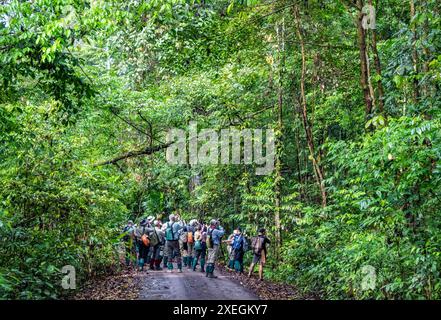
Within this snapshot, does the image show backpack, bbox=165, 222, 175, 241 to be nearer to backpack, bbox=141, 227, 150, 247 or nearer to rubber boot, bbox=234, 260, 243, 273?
backpack, bbox=141, 227, 150, 247

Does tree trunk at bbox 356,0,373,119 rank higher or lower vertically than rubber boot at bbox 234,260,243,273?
higher

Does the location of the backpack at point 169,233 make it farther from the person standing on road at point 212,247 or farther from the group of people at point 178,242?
the person standing on road at point 212,247

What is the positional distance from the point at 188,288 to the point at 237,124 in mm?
7406

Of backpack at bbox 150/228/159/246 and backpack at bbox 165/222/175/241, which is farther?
backpack at bbox 150/228/159/246

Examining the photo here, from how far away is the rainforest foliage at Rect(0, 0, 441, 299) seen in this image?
9.22m

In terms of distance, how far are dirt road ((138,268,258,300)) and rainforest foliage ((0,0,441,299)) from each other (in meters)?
1.60

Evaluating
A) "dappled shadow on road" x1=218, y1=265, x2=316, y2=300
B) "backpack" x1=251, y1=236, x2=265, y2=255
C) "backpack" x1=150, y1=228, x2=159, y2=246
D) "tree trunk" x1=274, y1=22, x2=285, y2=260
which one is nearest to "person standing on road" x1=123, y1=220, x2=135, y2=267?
"backpack" x1=150, y1=228, x2=159, y2=246

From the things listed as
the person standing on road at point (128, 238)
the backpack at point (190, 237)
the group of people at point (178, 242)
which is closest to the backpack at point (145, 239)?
the group of people at point (178, 242)

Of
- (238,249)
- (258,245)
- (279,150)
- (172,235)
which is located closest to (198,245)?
(172,235)

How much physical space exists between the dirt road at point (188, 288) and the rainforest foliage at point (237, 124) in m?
1.60

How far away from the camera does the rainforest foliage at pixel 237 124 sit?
363 inches

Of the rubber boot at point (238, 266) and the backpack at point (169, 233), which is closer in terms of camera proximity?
the backpack at point (169, 233)

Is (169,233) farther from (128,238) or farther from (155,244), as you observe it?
(128,238)

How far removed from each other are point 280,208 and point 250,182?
13.8ft
